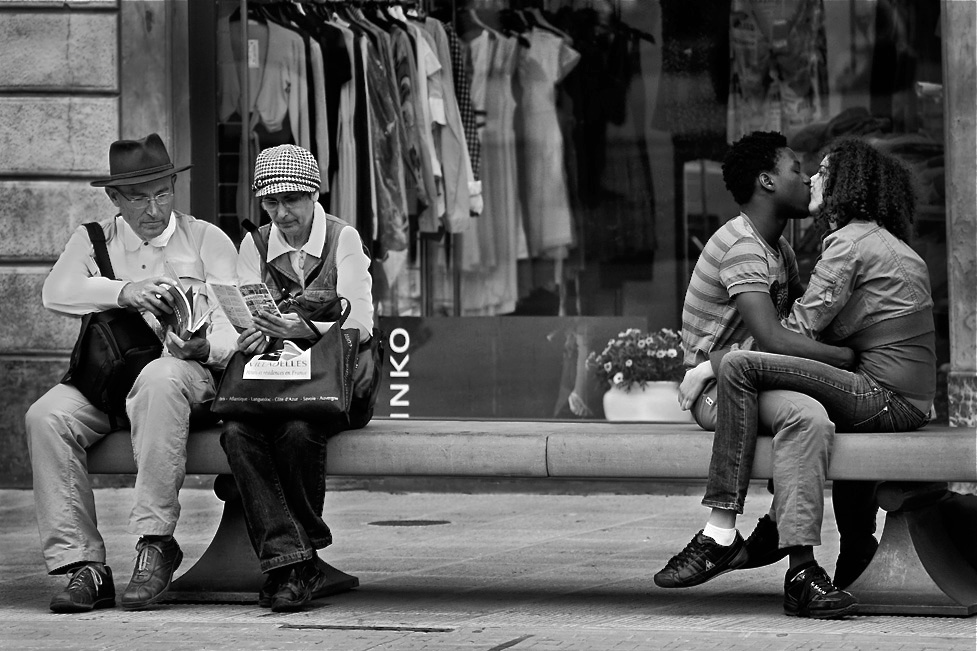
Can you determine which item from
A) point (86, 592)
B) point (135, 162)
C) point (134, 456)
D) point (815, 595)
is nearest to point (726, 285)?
point (815, 595)

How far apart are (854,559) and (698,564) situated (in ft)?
2.25

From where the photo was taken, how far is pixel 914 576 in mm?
5512

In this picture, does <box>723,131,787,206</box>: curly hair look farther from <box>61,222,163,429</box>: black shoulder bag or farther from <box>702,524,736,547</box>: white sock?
<box>61,222,163,429</box>: black shoulder bag

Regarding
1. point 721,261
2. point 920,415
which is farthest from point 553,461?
point 920,415

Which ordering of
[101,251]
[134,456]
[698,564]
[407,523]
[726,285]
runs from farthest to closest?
[407,523]
[101,251]
[134,456]
[726,285]
[698,564]

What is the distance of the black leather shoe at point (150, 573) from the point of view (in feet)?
19.0

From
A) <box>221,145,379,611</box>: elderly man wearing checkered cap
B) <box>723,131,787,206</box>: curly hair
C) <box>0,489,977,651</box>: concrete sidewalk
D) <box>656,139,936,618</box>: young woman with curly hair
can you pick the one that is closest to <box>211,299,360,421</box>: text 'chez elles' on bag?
<box>221,145,379,611</box>: elderly man wearing checkered cap

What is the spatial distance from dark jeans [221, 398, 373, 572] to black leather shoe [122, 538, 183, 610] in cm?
34

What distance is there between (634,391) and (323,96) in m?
2.58

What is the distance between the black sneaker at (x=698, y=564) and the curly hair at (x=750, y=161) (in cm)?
125

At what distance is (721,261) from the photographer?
5.78m

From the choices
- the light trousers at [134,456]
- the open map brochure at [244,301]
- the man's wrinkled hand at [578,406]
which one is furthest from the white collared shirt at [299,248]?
the man's wrinkled hand at [578,406]

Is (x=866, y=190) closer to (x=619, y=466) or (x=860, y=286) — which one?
(x=860, y=286)

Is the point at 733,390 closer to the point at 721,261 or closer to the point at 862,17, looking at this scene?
the point at 721,261
